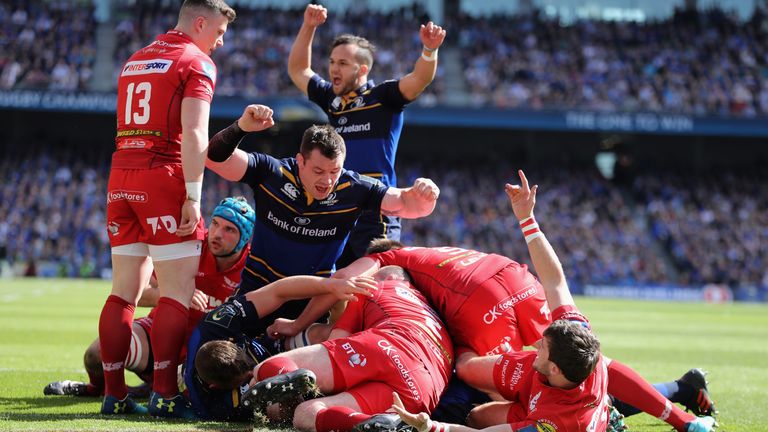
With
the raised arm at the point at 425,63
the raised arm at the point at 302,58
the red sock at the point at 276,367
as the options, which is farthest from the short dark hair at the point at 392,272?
the raised arm at the point at 302,58

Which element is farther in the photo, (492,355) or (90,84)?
(90,84)

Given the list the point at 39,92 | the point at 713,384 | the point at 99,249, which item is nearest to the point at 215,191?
the point at 99,249

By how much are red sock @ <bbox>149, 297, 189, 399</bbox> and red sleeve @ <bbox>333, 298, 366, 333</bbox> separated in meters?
1.03

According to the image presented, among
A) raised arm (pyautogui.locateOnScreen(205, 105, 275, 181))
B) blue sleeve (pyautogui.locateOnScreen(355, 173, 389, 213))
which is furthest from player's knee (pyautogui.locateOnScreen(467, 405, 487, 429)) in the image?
raised arm (pyautogui.locateOnScreen(205, 105, 275, 181))

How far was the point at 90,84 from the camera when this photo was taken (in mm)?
31641

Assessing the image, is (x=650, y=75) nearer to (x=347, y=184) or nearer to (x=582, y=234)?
(x=582, y=234)

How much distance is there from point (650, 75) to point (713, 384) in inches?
1089

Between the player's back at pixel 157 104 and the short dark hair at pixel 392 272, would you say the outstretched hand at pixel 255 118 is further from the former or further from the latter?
the short dark hair at pixel 392 272

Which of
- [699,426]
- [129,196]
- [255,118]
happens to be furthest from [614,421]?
[129,196]

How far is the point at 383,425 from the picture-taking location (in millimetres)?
4348

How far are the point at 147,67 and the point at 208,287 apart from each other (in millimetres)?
1775

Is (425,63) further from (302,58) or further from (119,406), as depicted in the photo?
(119,406)

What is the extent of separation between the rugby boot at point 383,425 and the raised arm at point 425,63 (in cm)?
349

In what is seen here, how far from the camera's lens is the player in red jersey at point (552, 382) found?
14.8 feet
